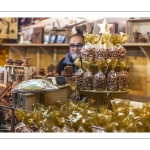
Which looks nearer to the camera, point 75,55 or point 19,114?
point 19,114

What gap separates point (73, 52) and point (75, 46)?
4 cm

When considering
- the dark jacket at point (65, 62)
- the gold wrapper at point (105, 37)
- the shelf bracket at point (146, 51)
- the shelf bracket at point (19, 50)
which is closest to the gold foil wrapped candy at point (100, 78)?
the gold wrapper at point (105, 37)

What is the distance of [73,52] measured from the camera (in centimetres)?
150

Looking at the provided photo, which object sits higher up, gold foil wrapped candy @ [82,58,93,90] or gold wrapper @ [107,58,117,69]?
gold wrapper @ [107,58,117,69]

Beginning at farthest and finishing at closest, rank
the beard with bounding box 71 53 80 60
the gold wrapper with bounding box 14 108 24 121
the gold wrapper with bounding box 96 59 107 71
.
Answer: the beard with bounding box 71 53 80 60 → the gold wrapper with bounding box 96 59 107 71 → the gold wrapper with bounding box 14 108 24 121

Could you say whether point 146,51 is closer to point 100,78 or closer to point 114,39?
point 114,39

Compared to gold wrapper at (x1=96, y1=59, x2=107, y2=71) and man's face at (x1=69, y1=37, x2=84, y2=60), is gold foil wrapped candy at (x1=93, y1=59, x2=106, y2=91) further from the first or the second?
man's face at (x1=69, y1=37, x2=84, y2=60)

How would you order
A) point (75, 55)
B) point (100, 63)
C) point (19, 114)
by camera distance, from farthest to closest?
point (75, 55)
point (100, 63)
point (19, 114)

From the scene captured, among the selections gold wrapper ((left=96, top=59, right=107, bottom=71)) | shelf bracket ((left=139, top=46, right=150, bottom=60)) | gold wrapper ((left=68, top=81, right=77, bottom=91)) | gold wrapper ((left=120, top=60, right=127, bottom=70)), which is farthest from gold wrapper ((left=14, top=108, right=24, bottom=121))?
shelf bracket ((left=139, top=46, right=150, bottom=60))

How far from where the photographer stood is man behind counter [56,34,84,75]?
4.82ft

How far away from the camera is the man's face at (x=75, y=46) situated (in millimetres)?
1468

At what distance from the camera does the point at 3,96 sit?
4.27ft

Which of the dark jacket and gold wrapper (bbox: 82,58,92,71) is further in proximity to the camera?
the dark jacket

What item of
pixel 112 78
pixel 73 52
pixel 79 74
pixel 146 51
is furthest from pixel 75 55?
pixel 146 51
